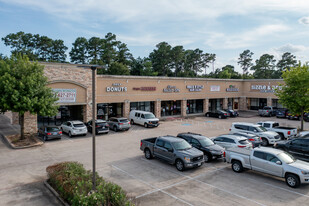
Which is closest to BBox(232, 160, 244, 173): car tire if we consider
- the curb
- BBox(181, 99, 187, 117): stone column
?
the curb

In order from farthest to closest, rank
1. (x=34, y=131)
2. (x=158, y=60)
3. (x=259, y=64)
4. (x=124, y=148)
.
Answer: (x=259, y=64) < (x=158, y=60) < (x=34, y=131) < (x=124, y=148)

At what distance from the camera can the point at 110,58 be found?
71812 mm

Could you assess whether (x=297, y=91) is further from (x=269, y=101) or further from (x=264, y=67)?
(x=264, y=67)

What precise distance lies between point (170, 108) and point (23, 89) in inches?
1027

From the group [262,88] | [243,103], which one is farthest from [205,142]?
[243,103]

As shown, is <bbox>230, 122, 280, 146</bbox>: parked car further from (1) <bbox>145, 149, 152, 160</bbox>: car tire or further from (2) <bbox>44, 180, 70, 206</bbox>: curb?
(2) <bbox>44, 180, 70, 206</bbox>: curb

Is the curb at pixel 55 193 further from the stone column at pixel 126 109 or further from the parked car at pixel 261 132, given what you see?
the stone column at pixel 126 109

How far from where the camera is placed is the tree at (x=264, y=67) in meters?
88.4

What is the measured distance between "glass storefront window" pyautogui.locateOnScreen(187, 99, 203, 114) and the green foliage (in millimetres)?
34445

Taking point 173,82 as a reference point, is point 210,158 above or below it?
below

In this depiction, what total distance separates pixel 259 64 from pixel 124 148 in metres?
81.5

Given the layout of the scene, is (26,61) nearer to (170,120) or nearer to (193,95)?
(170,120)

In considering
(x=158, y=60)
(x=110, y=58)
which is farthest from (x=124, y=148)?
(x=158, y=60)

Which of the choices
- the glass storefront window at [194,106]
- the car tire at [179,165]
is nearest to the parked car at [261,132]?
the car tire at [179,165]
